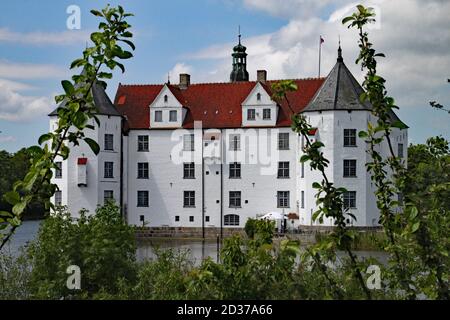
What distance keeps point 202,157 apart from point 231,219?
4.06 m

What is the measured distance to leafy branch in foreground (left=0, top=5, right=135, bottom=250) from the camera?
361cm

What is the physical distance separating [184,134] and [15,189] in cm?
3481

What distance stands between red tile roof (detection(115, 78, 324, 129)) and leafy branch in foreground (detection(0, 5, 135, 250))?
109ft

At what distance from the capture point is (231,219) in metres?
37.3

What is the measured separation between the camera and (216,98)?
39562 millimetres

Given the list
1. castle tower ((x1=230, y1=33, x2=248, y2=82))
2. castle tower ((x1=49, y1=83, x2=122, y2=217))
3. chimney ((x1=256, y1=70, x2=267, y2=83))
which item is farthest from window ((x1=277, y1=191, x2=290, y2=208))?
castle tower ((x1=230, y1=33, x2=248, y2=82))

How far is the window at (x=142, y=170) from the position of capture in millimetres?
38434

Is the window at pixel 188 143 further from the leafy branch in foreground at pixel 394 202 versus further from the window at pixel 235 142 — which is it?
the leafy branch in foreground at pixel 394 202

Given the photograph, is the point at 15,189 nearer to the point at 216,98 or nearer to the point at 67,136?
the point at 67,136

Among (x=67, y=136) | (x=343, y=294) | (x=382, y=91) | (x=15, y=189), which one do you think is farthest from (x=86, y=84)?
(x=343, y=294)

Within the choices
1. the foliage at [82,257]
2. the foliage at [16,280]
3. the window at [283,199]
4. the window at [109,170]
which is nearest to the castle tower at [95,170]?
the window at [109,170]

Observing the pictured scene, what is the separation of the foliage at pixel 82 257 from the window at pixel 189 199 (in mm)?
29034

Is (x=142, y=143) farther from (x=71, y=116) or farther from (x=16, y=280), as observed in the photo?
(x=71, y=116)

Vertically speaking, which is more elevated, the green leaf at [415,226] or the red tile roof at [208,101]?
the red tile roof at [208,101]
